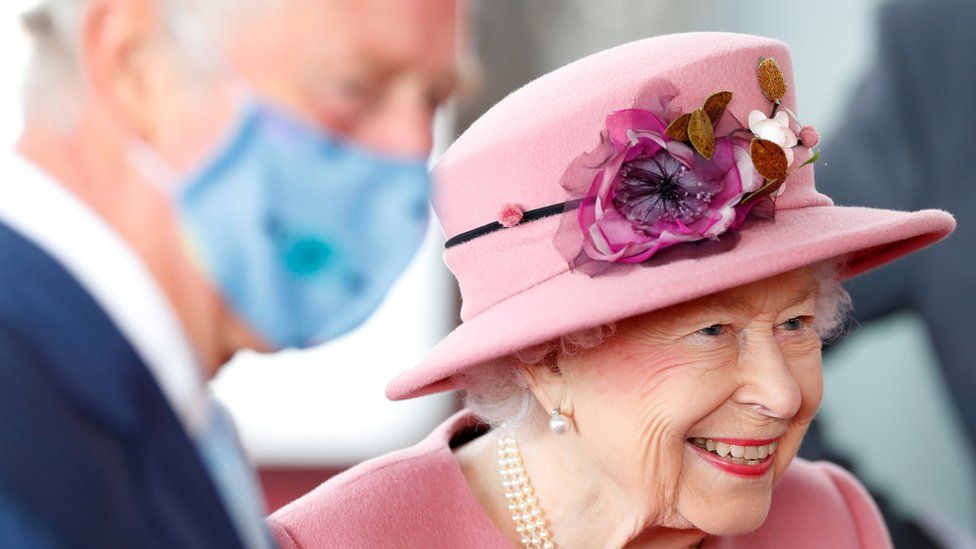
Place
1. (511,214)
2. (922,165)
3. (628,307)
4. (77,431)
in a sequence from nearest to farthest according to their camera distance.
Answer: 1. (77,431)
2. (628,307)
3. (511,214)
4. (922,165)

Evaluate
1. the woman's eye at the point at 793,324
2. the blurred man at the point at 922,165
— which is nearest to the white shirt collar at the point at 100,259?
the woman's eye at the point at 793,324

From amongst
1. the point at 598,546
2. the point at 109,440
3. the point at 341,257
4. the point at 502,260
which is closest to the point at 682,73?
the point at 502,260

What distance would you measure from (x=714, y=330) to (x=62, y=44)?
967mm

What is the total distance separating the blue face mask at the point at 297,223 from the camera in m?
0.56

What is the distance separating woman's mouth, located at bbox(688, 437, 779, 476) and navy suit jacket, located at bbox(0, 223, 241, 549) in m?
0.92

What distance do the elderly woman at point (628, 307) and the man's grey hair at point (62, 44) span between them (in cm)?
69

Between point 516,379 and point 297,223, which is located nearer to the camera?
point 297,223

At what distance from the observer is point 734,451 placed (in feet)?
4.59

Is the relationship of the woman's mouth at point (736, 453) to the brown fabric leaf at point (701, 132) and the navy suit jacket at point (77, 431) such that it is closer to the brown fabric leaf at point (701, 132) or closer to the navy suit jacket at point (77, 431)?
the brown fabric leaf at point (701, 132)

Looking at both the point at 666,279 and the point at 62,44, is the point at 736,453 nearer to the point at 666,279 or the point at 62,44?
the point at 666,279

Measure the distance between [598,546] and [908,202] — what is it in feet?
4.79

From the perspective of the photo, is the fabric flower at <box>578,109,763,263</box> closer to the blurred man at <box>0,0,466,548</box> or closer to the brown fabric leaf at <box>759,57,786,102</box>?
the brown fabric leaf at <box>759,57,786,102</box>

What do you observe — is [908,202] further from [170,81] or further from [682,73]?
[170,81]

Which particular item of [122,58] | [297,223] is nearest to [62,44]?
[122,58]
